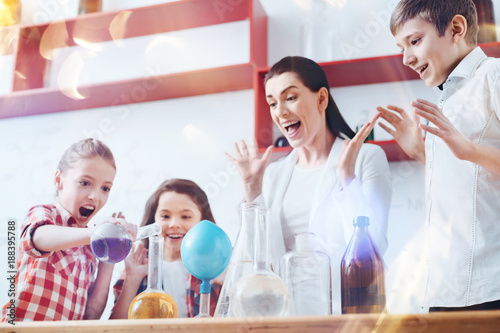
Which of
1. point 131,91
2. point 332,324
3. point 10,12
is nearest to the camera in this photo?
point 332,324

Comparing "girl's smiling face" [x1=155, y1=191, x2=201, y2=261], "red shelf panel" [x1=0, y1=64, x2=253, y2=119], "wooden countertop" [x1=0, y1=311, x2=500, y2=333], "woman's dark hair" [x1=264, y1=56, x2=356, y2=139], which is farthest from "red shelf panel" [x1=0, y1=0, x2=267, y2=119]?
"wooden countertop" [x1=0, y1=311, x2=500, y2=333]

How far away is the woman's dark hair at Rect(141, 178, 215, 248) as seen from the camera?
66.0 inches

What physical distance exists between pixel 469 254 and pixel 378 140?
496 millimetres

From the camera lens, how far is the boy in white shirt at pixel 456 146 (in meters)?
1.14

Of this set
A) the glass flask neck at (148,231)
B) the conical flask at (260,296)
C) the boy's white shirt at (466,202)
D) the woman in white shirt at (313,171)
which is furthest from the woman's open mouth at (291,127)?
the conical flask at (260,296)

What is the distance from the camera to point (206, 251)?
1.03 m

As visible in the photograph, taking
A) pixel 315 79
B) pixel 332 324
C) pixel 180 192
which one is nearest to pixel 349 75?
pixel 315 79

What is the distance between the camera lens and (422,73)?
4.70 feet

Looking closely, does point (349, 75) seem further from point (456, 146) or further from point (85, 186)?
point (85, 186)

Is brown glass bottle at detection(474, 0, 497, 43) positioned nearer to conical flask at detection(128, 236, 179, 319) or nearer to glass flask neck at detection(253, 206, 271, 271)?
glass flask neck at detection(253, 206, 271, 271)

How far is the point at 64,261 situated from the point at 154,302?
71 cm

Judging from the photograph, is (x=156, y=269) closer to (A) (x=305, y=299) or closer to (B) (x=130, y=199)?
(A) (x=305, y=299)

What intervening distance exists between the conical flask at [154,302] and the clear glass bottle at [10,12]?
149cm

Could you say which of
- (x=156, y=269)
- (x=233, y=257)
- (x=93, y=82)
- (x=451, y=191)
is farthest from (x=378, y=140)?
(x=93, y=82)
